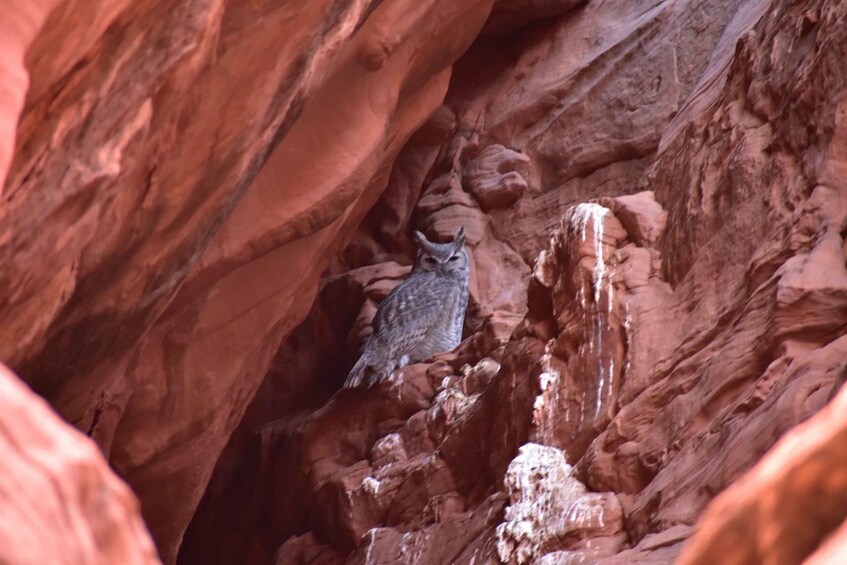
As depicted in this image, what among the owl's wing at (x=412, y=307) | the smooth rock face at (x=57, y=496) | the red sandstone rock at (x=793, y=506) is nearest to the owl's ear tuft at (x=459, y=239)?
the owl's wing at (x=412, y=307)

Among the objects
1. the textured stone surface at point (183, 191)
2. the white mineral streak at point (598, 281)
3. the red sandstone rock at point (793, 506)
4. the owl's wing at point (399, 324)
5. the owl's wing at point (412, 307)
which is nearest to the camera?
the red sandstone rock at point (793, 506)

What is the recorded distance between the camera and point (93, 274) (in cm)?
428

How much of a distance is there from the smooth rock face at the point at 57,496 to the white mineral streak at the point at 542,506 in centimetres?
320

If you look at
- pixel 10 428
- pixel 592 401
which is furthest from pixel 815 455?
pixel 592 401

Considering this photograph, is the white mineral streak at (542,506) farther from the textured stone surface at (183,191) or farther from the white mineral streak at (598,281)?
the textured stone surface at (183,191)

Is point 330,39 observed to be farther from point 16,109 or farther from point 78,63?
point 16,109

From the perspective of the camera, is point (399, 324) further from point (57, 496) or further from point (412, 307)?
point (57, 496)

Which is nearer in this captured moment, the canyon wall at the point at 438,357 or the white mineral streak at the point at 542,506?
the canyon wall at the point at 438,357

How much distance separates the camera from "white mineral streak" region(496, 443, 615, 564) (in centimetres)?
464

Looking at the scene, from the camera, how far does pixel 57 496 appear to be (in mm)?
1529

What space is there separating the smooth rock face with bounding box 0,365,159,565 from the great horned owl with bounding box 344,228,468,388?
22.9 ft

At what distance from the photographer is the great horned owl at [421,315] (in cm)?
872

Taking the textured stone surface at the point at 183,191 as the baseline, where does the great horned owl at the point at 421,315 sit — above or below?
below

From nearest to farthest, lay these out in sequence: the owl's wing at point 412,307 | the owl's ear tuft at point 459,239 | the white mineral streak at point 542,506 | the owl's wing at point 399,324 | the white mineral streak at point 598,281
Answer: the white mineral streak at point 542,506
the white mineral streak at point 598,281
the owl's wing at point 399,324
the owl's wing at point 412,307
the owl's ear tuft at point 459,239
